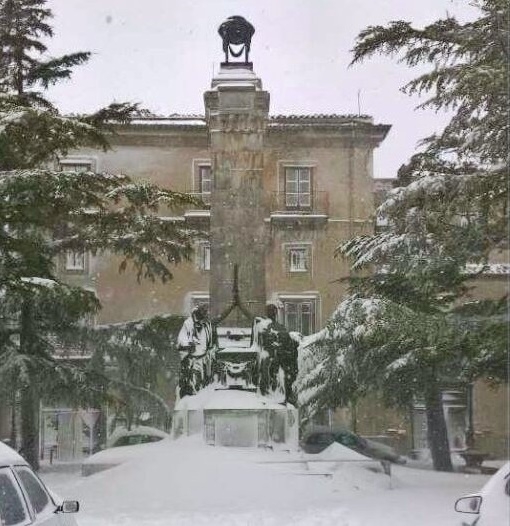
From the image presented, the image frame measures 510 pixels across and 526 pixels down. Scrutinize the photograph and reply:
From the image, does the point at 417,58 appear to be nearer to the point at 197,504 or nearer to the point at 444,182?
the point at 444,182

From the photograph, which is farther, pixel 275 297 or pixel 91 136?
pixel 275 297

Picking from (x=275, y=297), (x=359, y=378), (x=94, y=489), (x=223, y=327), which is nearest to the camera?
(x=94, y=489)

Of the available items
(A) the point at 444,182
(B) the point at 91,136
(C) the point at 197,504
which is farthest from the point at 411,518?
(B) the point at 91,136

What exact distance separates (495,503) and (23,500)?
283 centimetres

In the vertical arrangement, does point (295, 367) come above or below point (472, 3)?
below

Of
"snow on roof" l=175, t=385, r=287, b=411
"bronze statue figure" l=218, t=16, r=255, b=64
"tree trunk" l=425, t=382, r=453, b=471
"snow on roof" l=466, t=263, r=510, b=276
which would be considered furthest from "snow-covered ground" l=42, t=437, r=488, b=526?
"tree trunk" l=425, t=382, r=453, b=471

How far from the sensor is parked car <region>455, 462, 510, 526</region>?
607 cm

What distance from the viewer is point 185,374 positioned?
1573cm

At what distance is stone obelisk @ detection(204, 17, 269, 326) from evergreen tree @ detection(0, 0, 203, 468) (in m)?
1.41

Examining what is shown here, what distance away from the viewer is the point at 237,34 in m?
18.0

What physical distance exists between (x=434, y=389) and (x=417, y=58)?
851 cm

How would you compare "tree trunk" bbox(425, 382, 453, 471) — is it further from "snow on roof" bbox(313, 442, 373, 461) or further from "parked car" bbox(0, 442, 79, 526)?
"parked car" bbox(0, 442, 79, 526)

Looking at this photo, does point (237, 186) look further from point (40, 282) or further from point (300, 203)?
point (300, 203)

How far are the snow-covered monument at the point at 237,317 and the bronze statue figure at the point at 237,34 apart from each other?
0.06 ft
